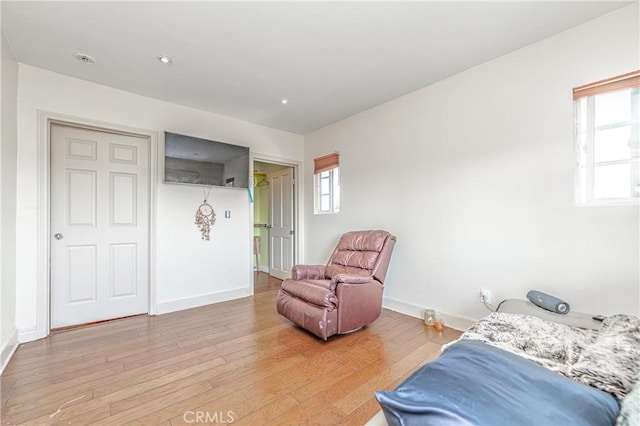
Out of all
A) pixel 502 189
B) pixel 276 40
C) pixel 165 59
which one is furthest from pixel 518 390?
pixel 165 59

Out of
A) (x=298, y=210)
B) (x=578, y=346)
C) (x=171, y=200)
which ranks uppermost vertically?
(x=171, y=200)

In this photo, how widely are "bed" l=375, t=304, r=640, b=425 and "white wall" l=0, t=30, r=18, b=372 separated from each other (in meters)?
2.82

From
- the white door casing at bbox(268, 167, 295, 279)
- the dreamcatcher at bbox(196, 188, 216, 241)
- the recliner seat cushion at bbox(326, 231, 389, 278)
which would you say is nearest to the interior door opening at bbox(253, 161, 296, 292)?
the white door casing at bbox(268, 167, 295, 279)

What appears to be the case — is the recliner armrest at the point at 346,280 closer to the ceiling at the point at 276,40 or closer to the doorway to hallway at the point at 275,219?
the ceiling at the point at 276,40

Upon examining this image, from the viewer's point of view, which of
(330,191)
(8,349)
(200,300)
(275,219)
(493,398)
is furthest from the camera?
(275,219)

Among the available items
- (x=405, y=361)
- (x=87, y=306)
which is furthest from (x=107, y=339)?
(x=405, y=361)

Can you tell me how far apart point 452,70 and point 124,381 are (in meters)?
3.63

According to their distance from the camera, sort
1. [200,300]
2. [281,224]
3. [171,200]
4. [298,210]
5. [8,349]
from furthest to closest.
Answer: [281,224]
[298,210]
[200,300]
[171,200]
[8,349]

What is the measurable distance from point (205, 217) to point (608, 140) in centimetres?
391

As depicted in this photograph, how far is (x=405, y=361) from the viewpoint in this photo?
78.9 inches

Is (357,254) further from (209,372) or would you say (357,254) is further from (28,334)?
(28,334)

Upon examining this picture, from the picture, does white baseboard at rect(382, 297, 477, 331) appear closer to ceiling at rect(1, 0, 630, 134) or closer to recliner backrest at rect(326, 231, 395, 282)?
recliner backrest at rect(326, 231, 395, 282)

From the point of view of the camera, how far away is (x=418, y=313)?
9.48ft

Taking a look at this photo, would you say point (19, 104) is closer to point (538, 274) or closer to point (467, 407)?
point (467, 407)
